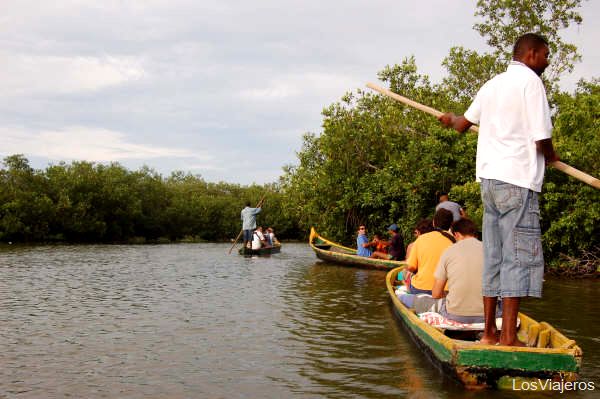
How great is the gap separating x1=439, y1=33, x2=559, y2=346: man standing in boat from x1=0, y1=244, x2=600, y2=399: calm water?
986mm

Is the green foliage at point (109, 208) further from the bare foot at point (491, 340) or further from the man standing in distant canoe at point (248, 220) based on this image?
the bare foot at point (491, 340)

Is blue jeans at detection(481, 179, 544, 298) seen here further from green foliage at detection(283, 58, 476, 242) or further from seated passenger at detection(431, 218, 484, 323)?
green foliage at detection(283, 58, 476, 242)

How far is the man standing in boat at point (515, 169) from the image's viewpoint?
4145 mm

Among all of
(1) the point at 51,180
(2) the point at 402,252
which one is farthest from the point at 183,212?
(2) the point at 402,252

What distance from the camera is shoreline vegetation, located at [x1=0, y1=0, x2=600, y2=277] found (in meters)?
15.2

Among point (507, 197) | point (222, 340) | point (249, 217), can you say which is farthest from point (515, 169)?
point (249, 217)

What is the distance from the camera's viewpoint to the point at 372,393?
4602 millimetres

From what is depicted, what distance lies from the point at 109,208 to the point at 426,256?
48.2m

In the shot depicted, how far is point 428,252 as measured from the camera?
7.09 metres

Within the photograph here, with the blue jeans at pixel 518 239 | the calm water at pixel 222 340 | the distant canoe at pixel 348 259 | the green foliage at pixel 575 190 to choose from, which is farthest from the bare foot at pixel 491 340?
the green foliage at pixel 575 190

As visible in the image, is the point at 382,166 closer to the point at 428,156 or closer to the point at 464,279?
the point at 428,156

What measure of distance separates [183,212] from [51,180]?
1661 cm

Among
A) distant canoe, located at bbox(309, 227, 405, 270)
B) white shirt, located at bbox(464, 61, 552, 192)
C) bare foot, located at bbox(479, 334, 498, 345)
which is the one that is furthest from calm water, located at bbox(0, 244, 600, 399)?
distant canoe, located at bbox(309, 227, 405, 270)

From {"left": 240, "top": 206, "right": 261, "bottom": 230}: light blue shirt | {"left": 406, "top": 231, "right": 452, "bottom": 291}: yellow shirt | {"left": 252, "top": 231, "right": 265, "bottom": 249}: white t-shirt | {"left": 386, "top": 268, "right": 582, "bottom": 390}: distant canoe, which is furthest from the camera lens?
{"left": 252, "top": 231, "right": 265, "bottom": 249}: white t-shirt
